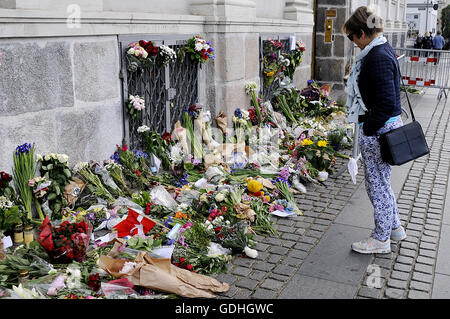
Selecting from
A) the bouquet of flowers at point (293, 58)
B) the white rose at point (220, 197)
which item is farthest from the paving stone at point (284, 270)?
the bouquet of flowers at point (293, 58)

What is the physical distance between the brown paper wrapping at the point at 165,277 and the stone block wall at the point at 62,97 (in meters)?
1.56

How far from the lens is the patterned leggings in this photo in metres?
4.02

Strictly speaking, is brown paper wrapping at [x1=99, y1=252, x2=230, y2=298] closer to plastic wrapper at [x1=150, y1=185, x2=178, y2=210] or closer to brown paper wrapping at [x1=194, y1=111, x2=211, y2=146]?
plastic wrapper at [x1=150, y1=185, x2=178, y2=210]

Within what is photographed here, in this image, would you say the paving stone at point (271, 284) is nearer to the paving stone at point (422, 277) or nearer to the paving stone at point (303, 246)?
the paving stone at point (303, 246)

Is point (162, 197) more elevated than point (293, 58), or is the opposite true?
point (293, 58)

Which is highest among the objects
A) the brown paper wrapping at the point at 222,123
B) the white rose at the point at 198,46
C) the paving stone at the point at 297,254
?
the white rose at the point at 198,46

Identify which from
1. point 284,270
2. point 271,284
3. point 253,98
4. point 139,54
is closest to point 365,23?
point 284,270

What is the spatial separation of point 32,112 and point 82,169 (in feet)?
2.47

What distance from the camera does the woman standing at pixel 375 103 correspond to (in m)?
3.83

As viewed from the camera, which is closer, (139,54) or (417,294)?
(417,294)

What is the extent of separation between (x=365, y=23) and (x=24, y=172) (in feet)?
10.2

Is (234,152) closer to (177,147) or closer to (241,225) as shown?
(177,147)

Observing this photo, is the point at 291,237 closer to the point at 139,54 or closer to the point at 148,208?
the point at 148,208

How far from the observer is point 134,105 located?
5.62m
